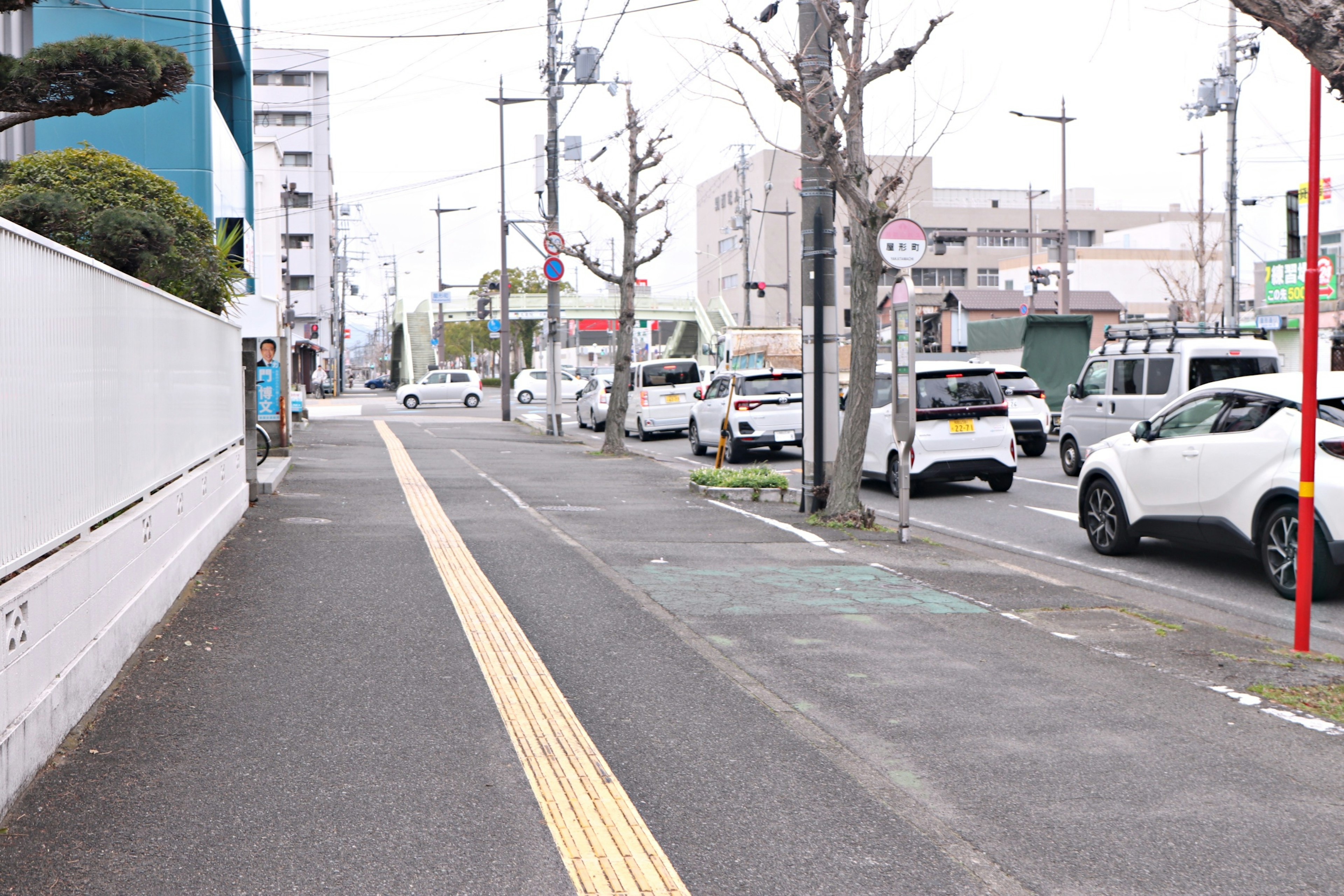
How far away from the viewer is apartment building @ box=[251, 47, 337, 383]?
7538cm

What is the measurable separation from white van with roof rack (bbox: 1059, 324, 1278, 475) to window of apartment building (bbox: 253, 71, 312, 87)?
241 feet

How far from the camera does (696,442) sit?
23719 millimetres

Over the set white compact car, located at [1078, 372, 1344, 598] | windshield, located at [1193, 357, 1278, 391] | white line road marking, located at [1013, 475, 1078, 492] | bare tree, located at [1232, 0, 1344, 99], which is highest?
bare tree, located at [1232, 0, 1344, 99]

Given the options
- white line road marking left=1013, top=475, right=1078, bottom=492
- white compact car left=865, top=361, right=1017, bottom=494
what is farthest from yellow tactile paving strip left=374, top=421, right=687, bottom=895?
white line road marking left=1013, top=475, right=1078, bottom=492

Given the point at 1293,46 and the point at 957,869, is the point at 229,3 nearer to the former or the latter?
the point at 1293,46

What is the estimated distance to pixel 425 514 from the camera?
504 inches

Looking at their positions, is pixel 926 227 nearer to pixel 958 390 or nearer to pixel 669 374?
pixel 669 374

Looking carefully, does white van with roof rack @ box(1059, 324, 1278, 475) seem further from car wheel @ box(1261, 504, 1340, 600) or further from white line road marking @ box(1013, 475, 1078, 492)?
car wheel @ box(1261, 504, 1340, 600)

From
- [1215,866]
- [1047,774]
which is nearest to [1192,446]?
[1047,774]

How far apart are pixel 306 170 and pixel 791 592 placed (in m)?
76.5

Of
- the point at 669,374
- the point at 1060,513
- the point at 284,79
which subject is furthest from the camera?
the point at 284,79

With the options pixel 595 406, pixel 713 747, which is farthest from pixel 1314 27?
pixel 595 406

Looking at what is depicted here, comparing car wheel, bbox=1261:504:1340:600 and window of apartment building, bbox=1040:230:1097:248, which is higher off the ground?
window of apartment building, bbox=1040:230:1097:248

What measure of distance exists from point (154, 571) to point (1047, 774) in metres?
5.01
